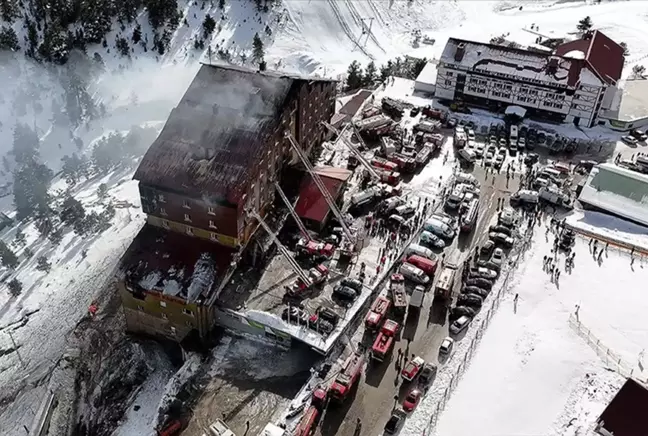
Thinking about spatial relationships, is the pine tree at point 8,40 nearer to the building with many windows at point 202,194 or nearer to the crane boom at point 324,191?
the building with many windows at point 202,194

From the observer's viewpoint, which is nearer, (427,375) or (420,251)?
(427,375)

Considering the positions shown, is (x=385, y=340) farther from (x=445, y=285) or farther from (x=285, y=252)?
(x=285, y=252)

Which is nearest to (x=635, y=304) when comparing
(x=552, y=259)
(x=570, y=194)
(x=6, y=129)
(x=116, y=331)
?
(x=552, y=259)

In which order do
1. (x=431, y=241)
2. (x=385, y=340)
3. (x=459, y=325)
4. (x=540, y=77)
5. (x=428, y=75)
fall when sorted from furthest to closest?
1. (x=428, y=75)
2. (x=540, y=77)
3. (x=431, y=241)
4. (x=459, y=325)
5. (x=385, y=340)

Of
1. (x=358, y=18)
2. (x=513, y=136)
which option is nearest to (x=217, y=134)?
(x=513, y=136)

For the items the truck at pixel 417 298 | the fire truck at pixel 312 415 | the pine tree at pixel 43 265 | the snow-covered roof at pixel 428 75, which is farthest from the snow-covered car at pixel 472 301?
the snow-covered roof at pixel 428 75

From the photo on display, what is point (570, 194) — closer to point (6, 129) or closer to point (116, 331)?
point (116, 331)

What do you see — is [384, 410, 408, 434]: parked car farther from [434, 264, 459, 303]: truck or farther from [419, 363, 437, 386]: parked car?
[434, 264, 459, 303]: truck
